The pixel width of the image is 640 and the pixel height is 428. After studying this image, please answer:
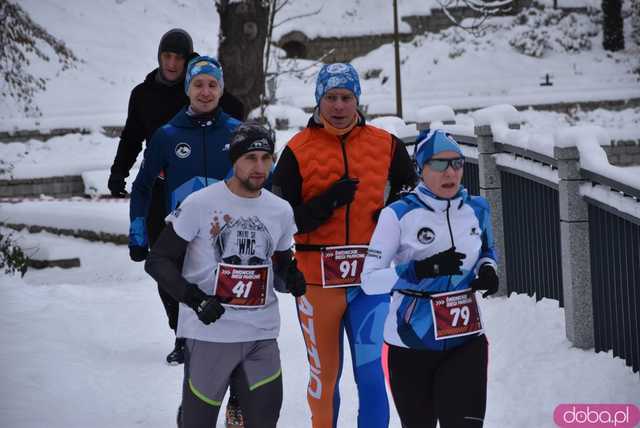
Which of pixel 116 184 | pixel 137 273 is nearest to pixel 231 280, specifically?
pixel 116 184

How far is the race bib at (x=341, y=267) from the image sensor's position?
5.37 meters

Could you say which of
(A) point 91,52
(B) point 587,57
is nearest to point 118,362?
(A) point 91,52

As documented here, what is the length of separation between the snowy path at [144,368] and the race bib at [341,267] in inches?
60.5

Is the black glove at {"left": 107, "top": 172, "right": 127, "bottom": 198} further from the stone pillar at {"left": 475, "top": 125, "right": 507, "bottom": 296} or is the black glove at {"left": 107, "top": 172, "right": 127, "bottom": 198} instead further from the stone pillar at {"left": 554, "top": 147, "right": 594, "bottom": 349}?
the stone pillar at {"left": 475, "top": 125, "right": 507, "bottom": 296}

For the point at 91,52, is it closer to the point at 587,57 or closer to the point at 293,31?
the point at 293,31

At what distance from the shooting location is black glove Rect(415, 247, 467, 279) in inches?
173

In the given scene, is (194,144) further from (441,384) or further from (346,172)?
(441,384)

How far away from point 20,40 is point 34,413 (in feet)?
20.0

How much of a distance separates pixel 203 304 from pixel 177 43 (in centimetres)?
273

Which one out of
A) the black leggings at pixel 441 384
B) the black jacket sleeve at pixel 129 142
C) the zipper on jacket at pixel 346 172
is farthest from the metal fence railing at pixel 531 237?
the black leggings at pixel 441 384

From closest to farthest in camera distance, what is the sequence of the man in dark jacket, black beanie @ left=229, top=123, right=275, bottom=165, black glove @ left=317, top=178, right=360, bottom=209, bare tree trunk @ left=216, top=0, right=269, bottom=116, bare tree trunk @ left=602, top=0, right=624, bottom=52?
1. black beanie @ left=229, top=123, right=275, bottom=165
2. black glove @ left=317, top=178, right=360, bottom=209
3. the man in dark jacket
4. bare tree trunk @ left=216, top=0, right=269, bottom=116
5. bare tree trunk @ left=602, top=0, right=624, bottom=52

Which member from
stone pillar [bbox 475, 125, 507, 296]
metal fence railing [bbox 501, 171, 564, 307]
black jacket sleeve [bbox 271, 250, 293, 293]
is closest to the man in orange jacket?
black jacket sleeve [bbox 271, 250, 293, 293]

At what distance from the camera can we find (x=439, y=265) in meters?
4.39

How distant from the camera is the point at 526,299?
8.67 m
